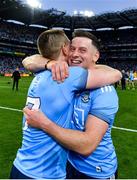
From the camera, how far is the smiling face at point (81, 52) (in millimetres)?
3201

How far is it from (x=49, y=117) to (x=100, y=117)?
0.42 m

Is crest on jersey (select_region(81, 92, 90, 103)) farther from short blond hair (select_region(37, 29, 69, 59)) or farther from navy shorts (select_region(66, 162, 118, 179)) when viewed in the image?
navy shorts (select_region(66, 162, 118, 179))

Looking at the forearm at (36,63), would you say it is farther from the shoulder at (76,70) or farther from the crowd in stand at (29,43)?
the crowd in stand at (29,43)

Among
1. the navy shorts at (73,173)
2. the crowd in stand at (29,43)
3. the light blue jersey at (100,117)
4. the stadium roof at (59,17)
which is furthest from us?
the crowd in stand at (29,43)

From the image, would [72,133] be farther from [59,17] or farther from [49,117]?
[59,17]

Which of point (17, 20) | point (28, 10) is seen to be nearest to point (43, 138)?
point (28, 10)

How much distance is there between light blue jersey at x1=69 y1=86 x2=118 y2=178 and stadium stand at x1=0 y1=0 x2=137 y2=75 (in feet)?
264

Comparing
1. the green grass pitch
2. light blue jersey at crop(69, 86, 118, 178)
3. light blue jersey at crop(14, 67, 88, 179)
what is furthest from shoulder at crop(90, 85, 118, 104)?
the green grass pitch

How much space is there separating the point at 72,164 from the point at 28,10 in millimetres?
86052

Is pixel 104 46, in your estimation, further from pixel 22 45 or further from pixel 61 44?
pixel 61 44

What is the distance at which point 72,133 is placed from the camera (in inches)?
110

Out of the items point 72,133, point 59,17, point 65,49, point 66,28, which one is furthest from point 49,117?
point 66,28

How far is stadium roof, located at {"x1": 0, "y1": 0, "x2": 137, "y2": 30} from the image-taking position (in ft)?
273

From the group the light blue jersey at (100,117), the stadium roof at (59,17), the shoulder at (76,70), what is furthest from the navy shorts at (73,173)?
the stadium roof at (59,17)
